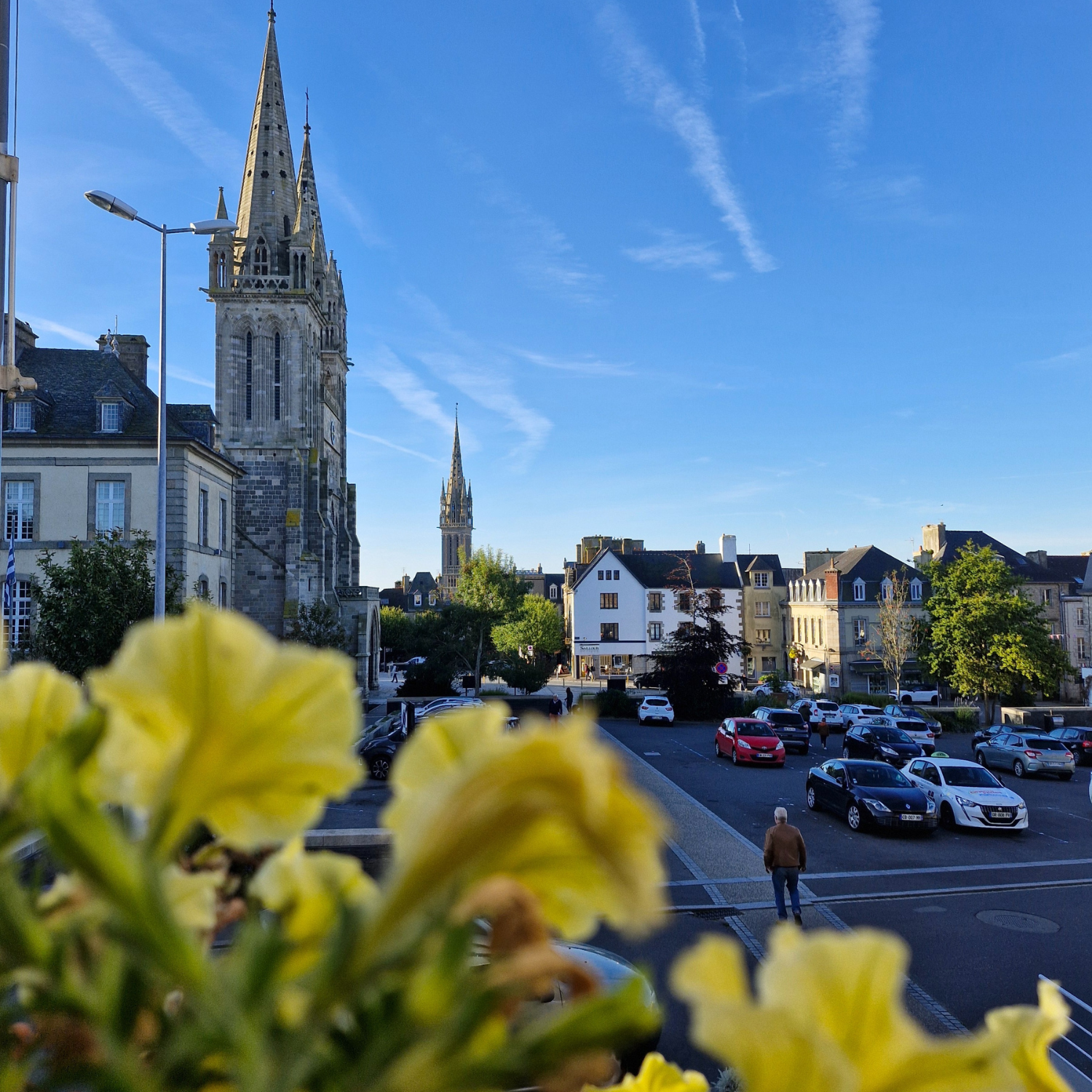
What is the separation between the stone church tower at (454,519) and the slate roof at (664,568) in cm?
7638

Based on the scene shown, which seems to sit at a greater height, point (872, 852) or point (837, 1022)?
point (837, 1022)

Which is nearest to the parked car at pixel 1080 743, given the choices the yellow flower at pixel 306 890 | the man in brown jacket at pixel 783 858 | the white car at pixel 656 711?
the white car at pixel 656 711

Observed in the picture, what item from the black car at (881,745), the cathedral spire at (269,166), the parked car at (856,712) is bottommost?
the parked car at (856,712)

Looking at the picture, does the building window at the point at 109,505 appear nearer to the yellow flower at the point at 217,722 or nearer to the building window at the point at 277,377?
the building window at the point at 277,377

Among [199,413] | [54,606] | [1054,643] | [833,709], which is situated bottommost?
[833,709]

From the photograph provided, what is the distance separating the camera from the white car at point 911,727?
107 feet

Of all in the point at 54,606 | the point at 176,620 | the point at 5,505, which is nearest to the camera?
the point at 176,620

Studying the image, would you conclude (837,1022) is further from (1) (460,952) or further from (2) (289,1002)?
(2) (289,1002)

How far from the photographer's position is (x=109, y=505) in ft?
102

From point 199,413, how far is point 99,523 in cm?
691

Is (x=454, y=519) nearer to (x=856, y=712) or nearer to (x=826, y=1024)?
(x=856, y=712)

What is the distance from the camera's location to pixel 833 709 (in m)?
41.1

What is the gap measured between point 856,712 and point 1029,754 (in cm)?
1294

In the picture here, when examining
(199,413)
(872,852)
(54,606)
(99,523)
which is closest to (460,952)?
(872,852)
